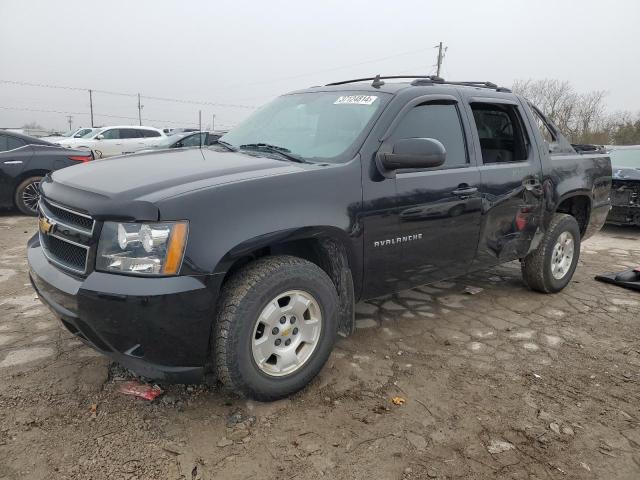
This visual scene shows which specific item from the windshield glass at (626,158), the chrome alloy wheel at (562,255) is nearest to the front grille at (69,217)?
the chrome alloy wheel at (562,255)

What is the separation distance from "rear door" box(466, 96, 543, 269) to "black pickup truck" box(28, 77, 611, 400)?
2cm

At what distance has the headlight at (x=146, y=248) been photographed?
7.34 ft

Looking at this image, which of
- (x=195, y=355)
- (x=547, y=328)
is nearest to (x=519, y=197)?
(x=547, y=328)

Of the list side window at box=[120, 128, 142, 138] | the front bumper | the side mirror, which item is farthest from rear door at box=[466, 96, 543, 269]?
side window at box=[120, 128, 142, 138]

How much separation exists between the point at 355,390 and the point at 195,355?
1007mm

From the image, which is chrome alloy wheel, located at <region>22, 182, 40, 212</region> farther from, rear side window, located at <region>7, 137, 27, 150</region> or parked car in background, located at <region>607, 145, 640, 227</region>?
parked car in background, located at <region>607, 145, 640, 227</region>

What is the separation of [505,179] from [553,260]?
129 centimetres

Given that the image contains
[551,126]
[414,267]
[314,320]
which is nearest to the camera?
[314,320]

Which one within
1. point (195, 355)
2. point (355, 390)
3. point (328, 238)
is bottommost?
point (355, 390)

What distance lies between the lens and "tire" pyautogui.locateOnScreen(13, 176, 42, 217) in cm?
792

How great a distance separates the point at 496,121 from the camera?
4145 millimetres

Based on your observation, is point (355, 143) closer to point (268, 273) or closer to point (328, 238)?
point (328, 238)

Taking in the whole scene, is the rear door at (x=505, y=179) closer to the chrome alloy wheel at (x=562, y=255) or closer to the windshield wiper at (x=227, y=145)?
the chrome alloy wheel at (x=562, y=255)

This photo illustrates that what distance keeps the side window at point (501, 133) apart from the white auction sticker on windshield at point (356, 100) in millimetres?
1063
